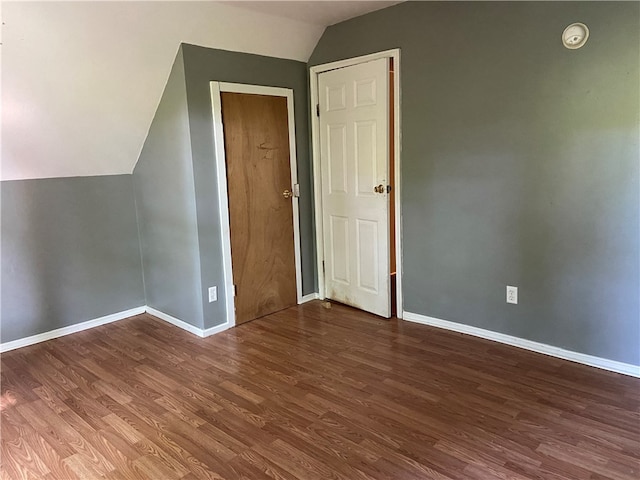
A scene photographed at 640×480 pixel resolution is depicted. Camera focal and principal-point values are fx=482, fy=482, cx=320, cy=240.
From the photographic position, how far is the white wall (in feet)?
8.43

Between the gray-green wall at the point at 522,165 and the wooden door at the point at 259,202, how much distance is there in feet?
2.66

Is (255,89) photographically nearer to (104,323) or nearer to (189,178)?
(189,178)

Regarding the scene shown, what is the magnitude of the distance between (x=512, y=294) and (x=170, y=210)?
2400 millimetres

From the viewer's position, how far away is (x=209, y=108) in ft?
10.7

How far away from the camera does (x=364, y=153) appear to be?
3.54 m

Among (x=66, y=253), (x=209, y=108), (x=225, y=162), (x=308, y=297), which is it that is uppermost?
(x=209, y=108)

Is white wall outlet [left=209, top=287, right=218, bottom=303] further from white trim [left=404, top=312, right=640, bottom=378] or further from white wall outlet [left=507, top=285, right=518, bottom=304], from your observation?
white wall outlet [left=507, top=285, right=518, bottom=304]

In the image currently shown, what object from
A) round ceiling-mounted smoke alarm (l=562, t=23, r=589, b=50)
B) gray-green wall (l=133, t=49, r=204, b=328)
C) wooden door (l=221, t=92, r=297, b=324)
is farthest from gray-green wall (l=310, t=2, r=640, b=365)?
gray-green wall (l=133, t=49, r=204, b=328)

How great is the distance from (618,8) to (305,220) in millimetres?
2481

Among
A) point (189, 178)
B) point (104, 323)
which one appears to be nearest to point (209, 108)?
point (189, 178)

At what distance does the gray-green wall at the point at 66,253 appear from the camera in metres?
3.30

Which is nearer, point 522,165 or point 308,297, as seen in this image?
point 522,165

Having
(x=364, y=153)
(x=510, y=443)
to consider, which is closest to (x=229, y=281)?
(x=364, y=153)

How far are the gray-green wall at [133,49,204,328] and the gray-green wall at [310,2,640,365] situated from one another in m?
1.35
